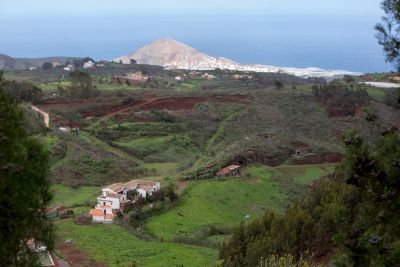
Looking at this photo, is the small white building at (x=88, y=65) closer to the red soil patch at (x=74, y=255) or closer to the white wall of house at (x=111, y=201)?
the white wall of house at (x=111, y=201)

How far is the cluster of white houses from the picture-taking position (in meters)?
24.2

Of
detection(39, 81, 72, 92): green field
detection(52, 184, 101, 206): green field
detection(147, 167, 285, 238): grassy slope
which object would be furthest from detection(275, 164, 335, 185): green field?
detection(39, 81, 72, 92): green field

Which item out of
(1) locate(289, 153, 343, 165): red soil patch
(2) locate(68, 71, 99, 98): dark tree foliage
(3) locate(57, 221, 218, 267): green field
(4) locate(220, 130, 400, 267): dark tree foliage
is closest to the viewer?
(4) locate(220, 130, 400, 267): dark tree foliage

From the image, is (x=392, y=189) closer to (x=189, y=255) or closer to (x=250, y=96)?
(x=189, y=255)

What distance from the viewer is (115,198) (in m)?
26.3

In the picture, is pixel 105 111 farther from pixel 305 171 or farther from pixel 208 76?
pixel 208 76

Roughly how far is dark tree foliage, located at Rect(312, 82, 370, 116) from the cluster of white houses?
28946mm

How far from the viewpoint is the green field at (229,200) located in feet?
82.4

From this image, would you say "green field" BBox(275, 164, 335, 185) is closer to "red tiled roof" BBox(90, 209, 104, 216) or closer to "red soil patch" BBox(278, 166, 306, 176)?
"red soil patch" BBox(278, 166, 306, 176)

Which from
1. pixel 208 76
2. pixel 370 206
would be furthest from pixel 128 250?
pixel 208 76

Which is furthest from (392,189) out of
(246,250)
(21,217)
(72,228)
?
(72,228)

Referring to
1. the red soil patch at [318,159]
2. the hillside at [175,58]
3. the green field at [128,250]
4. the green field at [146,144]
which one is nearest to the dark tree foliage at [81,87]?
the green field at [146,144]

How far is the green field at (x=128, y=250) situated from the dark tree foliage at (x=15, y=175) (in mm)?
12526

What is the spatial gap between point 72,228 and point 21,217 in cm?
1732
